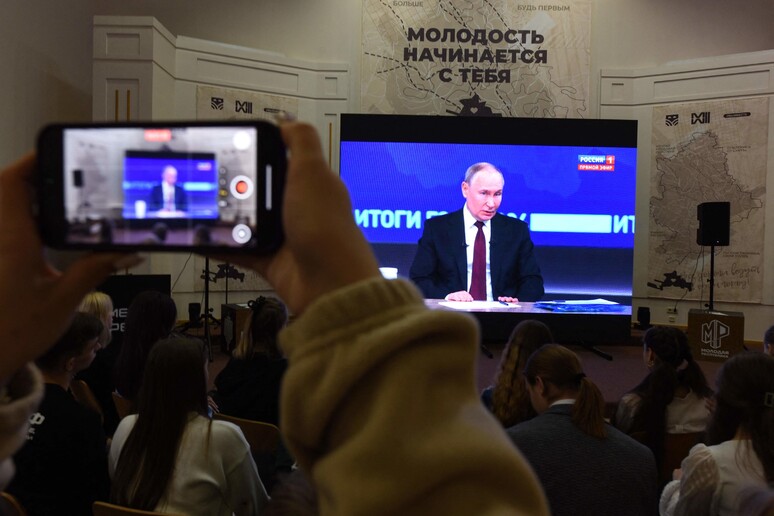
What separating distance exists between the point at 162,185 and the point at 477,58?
8655 millimetres

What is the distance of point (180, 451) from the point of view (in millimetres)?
2039

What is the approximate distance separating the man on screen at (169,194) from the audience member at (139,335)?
2364mm

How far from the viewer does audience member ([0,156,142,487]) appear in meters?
0.59

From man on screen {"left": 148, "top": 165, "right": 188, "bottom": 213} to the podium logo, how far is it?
23.3 ft

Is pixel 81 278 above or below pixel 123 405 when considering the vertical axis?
above

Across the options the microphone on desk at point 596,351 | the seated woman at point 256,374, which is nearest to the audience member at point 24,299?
the seated woman at point 256,374

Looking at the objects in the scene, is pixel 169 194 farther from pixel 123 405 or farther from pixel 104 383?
pixel 104 383

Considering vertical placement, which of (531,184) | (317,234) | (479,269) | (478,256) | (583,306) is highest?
(531,184)

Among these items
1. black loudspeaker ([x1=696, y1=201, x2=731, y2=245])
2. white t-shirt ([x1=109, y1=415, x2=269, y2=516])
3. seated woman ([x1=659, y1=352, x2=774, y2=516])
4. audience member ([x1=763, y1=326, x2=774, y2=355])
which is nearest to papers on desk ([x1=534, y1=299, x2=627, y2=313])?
black loudspeaker ([x1=696, y1=201, x2=731, y2=245])

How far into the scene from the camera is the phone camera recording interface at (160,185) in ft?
2.40

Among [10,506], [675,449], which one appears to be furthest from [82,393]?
[675,449]

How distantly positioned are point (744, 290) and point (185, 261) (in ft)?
22.2

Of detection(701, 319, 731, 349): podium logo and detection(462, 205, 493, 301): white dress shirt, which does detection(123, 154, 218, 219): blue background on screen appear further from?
detection(701, 319, 731, 349): podium logo

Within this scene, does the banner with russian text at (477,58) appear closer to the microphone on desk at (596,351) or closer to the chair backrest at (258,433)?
the microphone on desk at (596,351)
